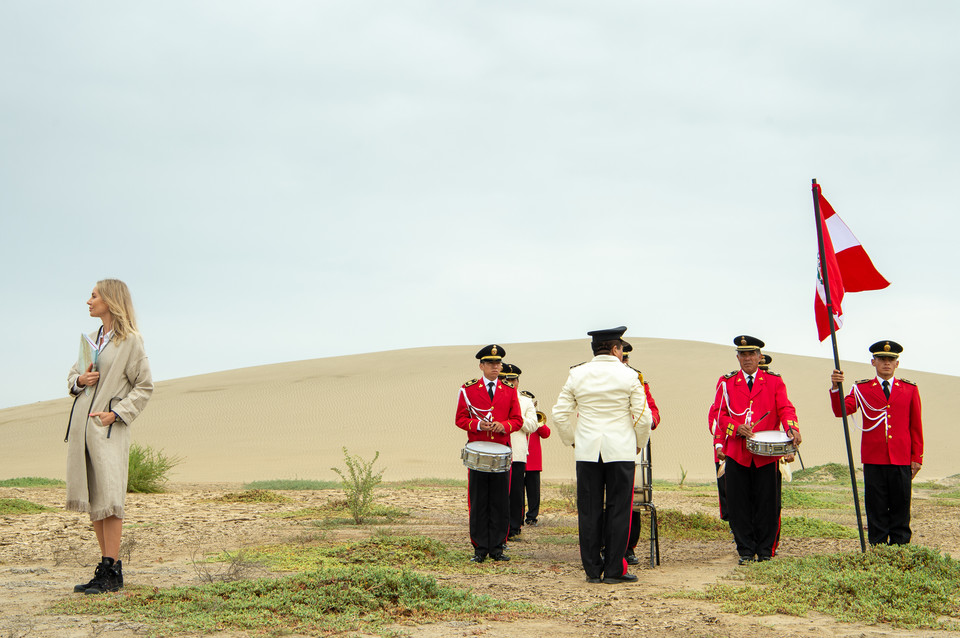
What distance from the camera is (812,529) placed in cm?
1045

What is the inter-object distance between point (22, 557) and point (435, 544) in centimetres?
382

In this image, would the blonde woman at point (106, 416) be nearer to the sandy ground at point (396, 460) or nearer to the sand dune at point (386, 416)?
the sandy ground at point (396, 460)

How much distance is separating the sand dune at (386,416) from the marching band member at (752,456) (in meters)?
18.8

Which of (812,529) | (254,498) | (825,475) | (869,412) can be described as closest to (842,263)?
(869,412)

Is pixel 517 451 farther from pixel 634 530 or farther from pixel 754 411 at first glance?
pixel 754 411

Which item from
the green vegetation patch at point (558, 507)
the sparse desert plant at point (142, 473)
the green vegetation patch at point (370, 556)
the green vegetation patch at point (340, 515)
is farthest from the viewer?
the sparse desert plant at point (142, 473)

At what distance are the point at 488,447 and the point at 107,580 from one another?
3.35 m

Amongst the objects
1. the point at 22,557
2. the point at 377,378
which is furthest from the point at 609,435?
the point at 377,378

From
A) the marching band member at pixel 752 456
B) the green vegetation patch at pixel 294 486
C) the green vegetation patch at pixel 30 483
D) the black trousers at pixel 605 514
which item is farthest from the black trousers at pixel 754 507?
the green vegetation patch at pixel 30 483

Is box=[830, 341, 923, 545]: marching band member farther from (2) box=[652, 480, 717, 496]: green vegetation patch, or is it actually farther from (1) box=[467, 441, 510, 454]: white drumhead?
(2) box=[652, 480, 717, 496]: green vegetation patch

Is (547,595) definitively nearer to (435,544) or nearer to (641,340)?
(435,544)

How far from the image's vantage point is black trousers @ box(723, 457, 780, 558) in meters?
7.86

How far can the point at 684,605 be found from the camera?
5832mm

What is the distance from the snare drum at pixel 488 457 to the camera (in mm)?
7711
